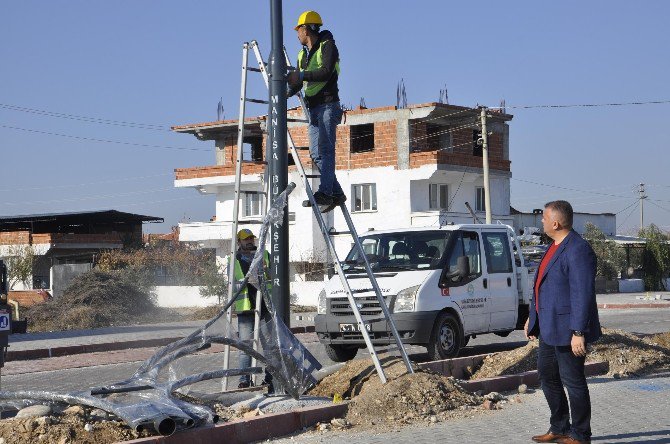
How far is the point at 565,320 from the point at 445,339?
674 cm

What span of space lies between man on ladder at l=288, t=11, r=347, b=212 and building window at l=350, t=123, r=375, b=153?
53661mm

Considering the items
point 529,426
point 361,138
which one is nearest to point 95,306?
point 529,426

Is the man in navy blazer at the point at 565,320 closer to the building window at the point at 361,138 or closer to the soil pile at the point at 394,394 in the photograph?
the soil pile at the point at 394,394

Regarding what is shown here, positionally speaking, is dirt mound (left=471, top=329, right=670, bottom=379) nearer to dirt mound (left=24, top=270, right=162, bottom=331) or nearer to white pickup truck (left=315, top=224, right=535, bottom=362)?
white pickup truck (left=315, top=224, right=535, bottom=362)

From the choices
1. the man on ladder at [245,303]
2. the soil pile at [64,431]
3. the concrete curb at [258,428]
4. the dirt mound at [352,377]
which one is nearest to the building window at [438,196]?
the man on ladder at [245,303]

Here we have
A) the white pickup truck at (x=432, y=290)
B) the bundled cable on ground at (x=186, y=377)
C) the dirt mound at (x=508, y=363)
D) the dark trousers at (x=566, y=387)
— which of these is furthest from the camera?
the white pickup truck at (x=432, y=290)

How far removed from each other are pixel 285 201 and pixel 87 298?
88.4ft

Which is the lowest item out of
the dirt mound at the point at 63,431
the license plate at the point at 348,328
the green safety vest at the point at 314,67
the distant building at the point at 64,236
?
the dirt mound at the point at 63,431

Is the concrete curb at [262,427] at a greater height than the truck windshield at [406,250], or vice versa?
the truck windshield at [406,250]

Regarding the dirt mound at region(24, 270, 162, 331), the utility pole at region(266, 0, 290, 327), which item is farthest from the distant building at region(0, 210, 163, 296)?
the utility pole at region(266, 0, 290, 327)

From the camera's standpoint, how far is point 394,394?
8.91 metres

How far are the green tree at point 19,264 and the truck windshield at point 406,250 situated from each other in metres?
49.5

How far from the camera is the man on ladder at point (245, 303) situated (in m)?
10.2

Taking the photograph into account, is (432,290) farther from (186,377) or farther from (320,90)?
(186,377)
